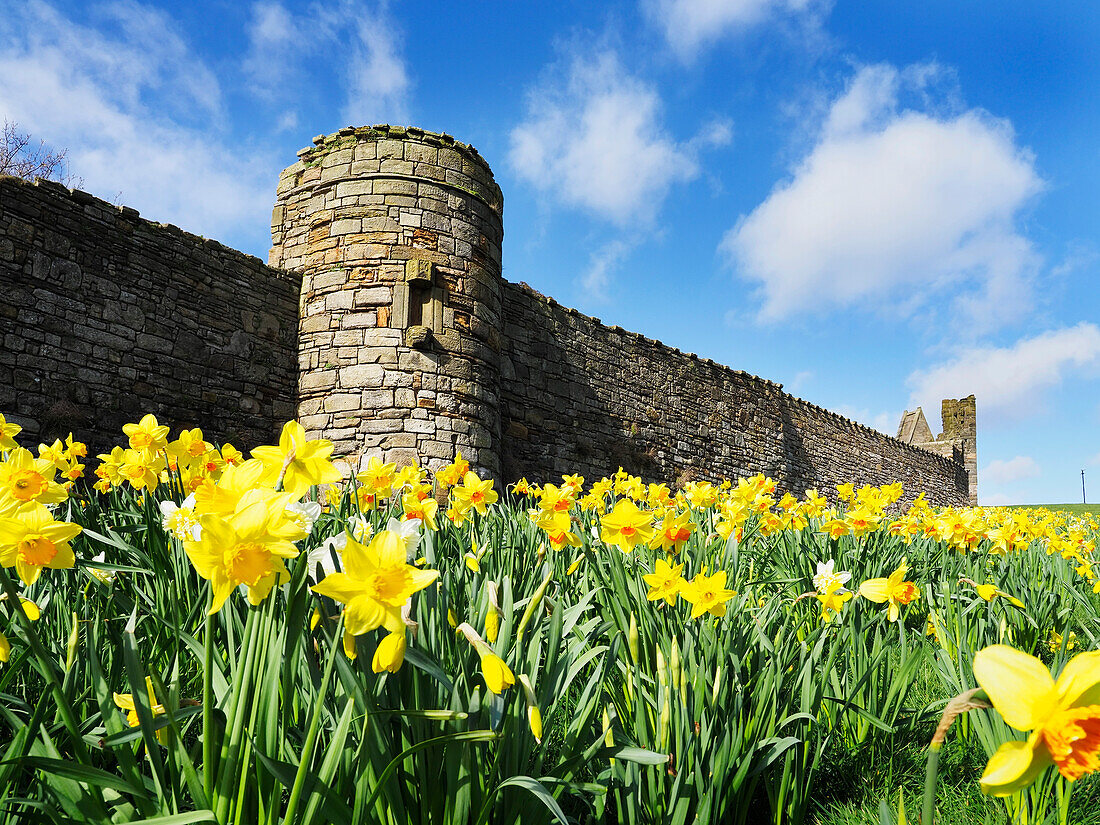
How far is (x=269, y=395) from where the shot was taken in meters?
7.64

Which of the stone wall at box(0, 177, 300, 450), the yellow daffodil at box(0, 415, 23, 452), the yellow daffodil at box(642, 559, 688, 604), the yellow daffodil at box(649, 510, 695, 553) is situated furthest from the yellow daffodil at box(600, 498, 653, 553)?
the stone wall at box(0, 177, 300, 450)

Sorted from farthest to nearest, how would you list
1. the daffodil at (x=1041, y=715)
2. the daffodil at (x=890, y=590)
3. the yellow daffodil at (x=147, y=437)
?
the yellow daffodil at (x=147, y=437)
the daffodil at (x=890, y=590)
the daffodil at (x=1041, y=715)

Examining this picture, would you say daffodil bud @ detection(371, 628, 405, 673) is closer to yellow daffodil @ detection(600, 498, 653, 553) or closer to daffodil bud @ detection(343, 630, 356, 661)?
daffodil bud @ detection(343, 630, 356, 661)

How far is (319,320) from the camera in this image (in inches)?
306

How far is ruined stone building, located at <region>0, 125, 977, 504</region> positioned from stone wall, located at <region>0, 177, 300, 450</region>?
2cm

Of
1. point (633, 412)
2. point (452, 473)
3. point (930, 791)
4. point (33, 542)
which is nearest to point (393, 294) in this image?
point (452, 473)

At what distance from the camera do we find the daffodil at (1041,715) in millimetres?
653

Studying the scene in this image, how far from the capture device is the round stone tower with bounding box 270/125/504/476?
24.1 ft

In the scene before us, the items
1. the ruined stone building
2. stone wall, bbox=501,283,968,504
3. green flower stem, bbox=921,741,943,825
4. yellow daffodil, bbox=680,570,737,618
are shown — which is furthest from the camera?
stone wall, bbox=501,283,968,504

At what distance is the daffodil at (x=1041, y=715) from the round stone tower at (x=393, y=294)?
677 cm

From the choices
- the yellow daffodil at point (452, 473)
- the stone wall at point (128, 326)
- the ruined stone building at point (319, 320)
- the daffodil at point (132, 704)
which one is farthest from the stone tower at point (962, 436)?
the daffodil at point (132, 704)

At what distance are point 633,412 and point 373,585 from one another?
10850 mm

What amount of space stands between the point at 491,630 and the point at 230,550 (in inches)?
A: 20.0

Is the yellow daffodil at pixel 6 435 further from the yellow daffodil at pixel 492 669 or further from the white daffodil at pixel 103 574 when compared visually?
the yellow daffodil at pixel 492 669
